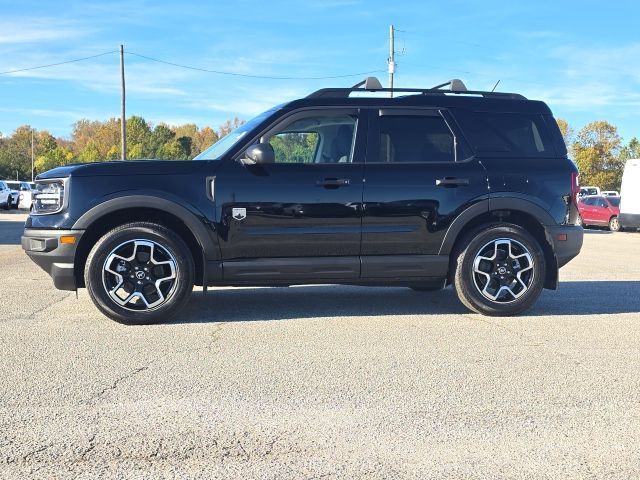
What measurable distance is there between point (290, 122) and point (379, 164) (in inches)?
34.7

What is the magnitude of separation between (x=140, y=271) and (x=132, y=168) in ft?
2.83

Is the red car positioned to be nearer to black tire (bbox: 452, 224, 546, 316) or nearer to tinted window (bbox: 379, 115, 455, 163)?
black tire (bbox: 452, 224, 546, 316)

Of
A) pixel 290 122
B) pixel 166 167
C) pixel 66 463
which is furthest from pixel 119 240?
pixel 66 463

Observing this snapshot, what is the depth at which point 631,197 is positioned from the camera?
20312 millimetres

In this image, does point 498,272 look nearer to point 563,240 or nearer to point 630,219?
point 563,240

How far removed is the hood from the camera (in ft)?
17.1

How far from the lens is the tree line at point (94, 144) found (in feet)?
268

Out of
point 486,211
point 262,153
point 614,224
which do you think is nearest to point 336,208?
point 262,153

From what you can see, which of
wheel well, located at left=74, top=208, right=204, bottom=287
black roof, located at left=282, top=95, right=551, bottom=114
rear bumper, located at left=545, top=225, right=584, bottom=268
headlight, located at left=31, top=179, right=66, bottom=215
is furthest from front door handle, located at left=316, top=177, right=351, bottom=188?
headlight, located at left=31, top=179, right=66, bottom=215

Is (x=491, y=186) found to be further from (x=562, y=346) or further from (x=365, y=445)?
(x=365, y=445)

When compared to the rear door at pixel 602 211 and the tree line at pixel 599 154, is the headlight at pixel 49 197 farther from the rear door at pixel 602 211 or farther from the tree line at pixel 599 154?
the tree line at pixel 599 154

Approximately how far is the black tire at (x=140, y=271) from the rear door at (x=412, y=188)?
5.24 feet

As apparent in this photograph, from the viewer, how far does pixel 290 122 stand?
5660 millimetres

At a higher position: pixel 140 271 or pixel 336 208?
pixel 336 208
